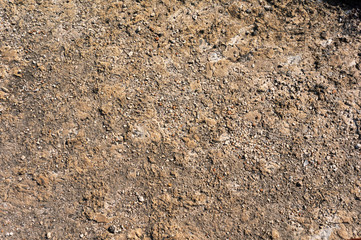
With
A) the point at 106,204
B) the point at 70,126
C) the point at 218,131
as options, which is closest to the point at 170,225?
the point at 106,204

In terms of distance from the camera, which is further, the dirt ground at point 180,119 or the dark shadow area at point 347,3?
the dark shadow area at point 347,3

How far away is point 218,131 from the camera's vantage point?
2768 mm

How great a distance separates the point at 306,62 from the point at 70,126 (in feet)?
8.76

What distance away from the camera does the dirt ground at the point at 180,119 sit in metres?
2.67

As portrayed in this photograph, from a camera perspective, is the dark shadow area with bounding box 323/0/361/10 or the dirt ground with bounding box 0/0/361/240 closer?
the dirt ground with bounding box 0/0/361/240

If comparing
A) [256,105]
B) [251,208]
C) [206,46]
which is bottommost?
[251,208]

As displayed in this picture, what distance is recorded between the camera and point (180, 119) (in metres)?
2.78

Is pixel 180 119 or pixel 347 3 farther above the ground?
pixel 347 3

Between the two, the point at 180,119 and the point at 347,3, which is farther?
the point at 347,3

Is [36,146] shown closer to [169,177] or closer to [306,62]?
[169,177]

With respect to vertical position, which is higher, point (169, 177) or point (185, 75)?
point (185, 75)

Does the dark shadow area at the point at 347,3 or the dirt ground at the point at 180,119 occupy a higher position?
the dark shadow area at the point at 347,3

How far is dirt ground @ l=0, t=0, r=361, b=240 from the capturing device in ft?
8.77

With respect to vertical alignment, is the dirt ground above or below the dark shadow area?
below
